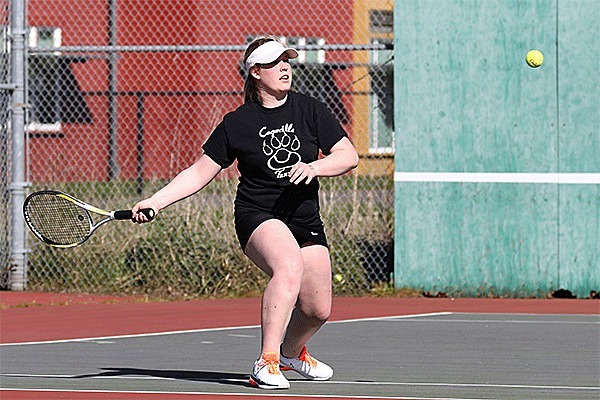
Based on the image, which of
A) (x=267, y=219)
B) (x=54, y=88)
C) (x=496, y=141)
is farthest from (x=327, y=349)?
(x=54, y=88)

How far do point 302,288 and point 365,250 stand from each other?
19.7 feet

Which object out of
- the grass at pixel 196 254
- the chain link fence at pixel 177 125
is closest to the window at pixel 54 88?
the chain link fence at pixel 177 125

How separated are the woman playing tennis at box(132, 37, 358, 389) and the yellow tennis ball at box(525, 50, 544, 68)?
18.2 feet

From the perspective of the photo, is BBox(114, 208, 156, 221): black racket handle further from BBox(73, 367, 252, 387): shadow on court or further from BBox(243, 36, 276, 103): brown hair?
BBox(73, 367, 252, 387): shadow on court

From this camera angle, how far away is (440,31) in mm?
12531

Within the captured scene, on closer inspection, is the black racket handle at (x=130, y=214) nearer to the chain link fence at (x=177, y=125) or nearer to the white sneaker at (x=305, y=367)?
the white sneaker at (x=305, y=367)

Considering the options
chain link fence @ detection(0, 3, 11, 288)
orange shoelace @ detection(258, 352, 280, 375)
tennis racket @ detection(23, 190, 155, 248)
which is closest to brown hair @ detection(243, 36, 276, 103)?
tennis racket @ detection(23, 190, 155, 248)

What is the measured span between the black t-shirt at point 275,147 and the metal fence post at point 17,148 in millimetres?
6412

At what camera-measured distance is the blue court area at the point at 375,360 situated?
282 inches

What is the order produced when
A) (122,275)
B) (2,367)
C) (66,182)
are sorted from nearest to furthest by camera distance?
1. (2,367)
2. (122,275)
3. (66,182)

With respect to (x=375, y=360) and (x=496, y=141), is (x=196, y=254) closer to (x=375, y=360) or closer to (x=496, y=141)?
(x=496, y=141)

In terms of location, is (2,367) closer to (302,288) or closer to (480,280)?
(302,288)

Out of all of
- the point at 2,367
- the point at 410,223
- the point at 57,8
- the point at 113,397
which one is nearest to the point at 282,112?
the point at 113,397

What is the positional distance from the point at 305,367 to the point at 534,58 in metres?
5.82
